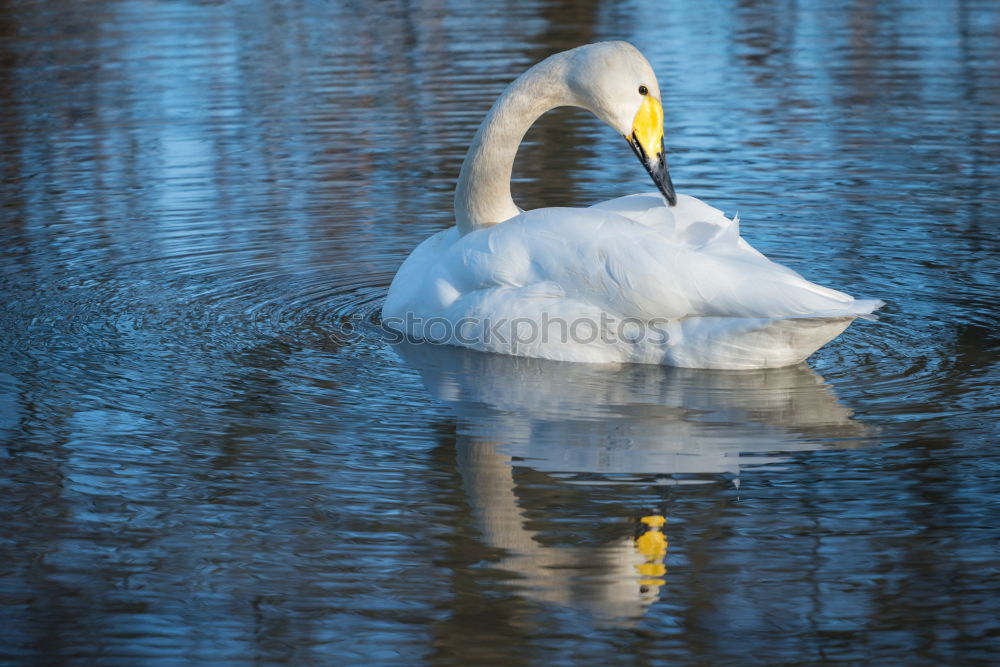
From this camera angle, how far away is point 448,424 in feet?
20.1

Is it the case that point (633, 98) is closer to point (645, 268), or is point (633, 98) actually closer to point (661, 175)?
point (661, 175)

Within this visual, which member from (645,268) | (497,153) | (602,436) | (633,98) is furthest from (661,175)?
(602,436)

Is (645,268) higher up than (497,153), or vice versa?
(497,153)

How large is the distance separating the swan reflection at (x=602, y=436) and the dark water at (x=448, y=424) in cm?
2

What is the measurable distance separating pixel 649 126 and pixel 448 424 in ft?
6.34

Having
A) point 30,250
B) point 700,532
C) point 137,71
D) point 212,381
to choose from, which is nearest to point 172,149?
point 30,250

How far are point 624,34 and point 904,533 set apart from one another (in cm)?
1267

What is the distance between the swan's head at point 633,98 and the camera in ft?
23.4

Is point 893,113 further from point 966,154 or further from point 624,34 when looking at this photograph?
point 624,34

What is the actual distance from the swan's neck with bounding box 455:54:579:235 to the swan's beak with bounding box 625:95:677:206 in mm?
564

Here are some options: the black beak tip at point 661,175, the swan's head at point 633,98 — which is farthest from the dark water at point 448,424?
the swan's head at point 633,98

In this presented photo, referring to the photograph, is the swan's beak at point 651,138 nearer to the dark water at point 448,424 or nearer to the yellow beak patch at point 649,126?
the yellow beak patch at point 649,126

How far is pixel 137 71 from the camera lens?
15.8 m

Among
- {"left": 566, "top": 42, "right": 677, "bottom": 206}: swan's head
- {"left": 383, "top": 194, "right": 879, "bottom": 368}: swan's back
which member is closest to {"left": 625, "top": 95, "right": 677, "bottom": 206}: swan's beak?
{"left": 566, "top": 42, "right": 677, "bottom": 206}: swan's head
